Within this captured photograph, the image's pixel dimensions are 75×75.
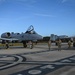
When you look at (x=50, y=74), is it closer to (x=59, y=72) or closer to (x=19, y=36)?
(x=59, y=72)

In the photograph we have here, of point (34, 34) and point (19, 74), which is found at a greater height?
point (34, 34)

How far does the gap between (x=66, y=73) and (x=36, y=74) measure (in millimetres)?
1452

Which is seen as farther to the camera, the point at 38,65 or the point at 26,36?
the point at 26,36

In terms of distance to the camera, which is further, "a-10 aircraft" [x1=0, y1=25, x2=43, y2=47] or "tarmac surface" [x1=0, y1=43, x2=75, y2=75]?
"a-10 aircraft" [x1=0, y1=25, x2=43, y2=47]

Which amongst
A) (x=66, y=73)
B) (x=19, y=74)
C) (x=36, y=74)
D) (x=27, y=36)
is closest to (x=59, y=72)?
(x=66, y=73)

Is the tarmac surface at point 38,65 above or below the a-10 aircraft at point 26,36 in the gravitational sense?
below

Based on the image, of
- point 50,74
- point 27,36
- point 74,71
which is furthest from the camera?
point 27,36

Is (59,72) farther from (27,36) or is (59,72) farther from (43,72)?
(27,36)

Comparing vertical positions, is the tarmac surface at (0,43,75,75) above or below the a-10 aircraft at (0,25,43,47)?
below

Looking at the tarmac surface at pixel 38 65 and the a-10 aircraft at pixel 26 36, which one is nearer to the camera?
the tarmac surface at pixel 38 65

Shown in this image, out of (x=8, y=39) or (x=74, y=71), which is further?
(x=8, y=39)

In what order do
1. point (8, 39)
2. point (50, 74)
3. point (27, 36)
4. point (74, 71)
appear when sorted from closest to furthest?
point (50, 74), point (74, 71), point (27, 36), point (8, 39)

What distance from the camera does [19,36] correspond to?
4609 centimetres

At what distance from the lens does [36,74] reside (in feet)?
38.3
